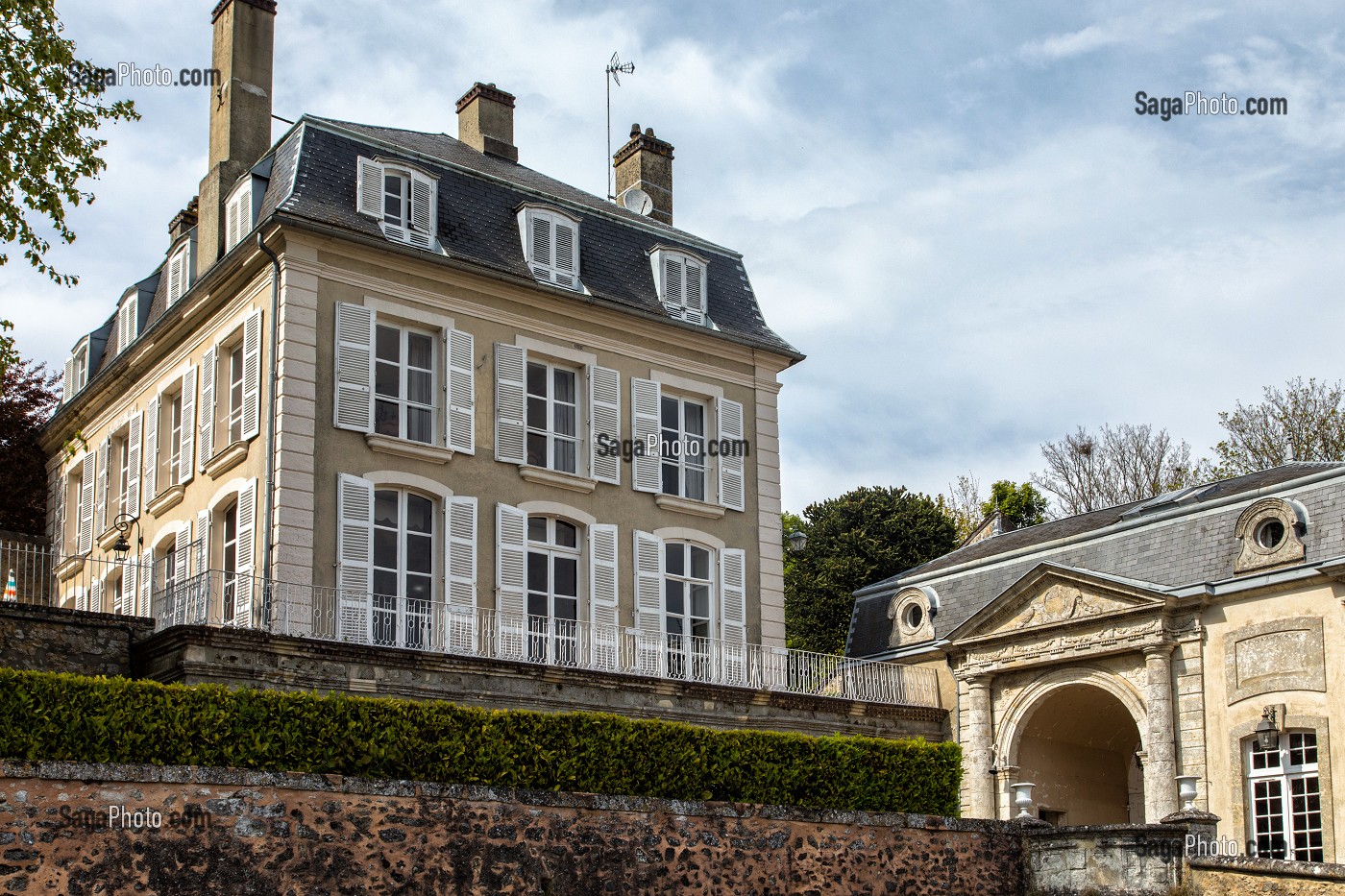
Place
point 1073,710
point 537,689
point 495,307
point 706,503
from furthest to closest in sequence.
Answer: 1. point 1073,710
2. point 706,503
3. point 495,307
4. point 537,689

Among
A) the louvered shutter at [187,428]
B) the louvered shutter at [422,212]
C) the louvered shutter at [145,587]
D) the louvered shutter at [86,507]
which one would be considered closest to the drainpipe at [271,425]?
the louvered shutter at [145,587]

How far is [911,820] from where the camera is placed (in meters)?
14.8

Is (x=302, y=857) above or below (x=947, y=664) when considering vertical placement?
below

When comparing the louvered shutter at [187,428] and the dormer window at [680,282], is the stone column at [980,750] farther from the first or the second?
the louvered shutter at [187,428]

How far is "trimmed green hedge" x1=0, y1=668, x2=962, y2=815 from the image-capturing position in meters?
12.0

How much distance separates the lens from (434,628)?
18.7 m

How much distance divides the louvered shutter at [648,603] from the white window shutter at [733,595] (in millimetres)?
1070

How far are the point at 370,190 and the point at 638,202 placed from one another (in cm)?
675

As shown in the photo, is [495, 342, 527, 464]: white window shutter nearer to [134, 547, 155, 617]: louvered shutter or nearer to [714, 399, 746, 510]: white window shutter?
[714, 399, 746, 510]: white window shutter

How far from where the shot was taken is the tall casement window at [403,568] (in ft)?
60.6

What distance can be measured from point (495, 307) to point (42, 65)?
25.2 ft

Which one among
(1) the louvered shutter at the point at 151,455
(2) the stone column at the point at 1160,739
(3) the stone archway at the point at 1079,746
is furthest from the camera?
(3) the stone archway at the point at 1079,746

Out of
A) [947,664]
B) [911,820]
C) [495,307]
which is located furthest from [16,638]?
[947,664]

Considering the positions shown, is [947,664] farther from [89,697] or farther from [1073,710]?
[89,697]
